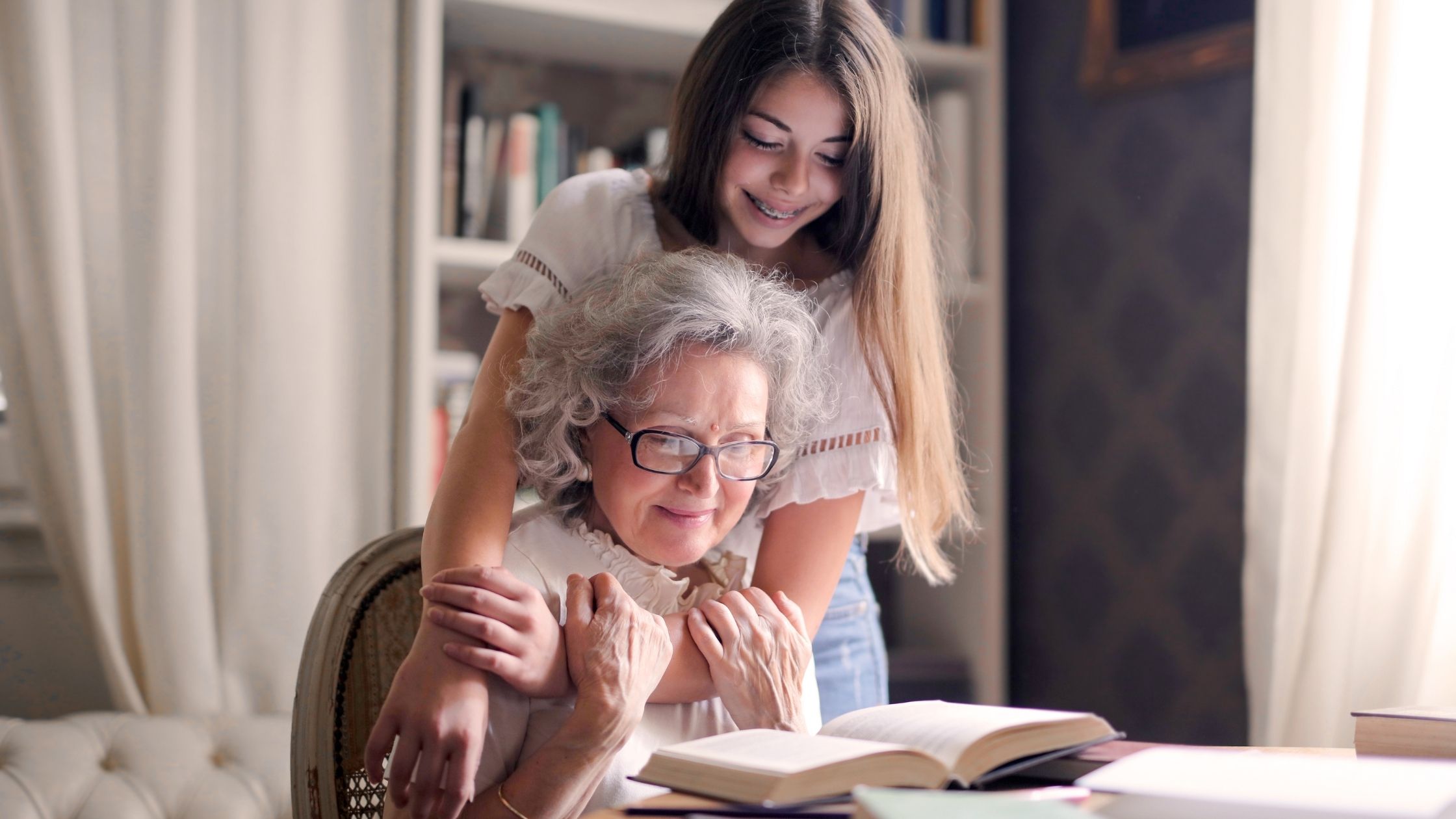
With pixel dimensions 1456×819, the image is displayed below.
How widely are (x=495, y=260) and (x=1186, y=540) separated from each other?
151 cm

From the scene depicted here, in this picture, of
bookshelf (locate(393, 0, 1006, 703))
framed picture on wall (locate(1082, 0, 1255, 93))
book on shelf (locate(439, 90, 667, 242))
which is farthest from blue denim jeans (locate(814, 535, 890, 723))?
framed picture on wall (locate(1082, 0, 1255, 93))

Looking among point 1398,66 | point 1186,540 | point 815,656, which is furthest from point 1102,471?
point 815,656

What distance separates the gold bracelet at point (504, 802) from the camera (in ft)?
3.38

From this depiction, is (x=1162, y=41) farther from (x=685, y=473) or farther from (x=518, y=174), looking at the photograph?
(x=685, y=473)

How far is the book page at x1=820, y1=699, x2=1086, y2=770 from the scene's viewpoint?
35.3 inches

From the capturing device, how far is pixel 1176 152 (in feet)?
8.35

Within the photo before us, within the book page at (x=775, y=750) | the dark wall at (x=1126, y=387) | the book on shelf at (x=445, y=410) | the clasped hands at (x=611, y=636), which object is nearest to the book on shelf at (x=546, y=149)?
the book on shelf at (x=445, y=410)

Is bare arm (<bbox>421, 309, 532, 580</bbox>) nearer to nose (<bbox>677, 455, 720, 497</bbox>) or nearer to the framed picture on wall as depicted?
nose (<bbox>677, 455, 720, 497</bbox>)

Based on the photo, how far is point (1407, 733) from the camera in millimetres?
1051

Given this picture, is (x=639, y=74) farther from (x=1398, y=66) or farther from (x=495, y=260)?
(x=1398, y=66)

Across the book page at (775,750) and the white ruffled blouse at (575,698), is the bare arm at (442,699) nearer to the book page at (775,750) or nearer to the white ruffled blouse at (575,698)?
the white ruffled blouse at (575,698)

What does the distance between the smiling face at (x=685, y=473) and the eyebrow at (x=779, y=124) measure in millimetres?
281

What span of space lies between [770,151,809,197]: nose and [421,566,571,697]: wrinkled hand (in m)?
0.54

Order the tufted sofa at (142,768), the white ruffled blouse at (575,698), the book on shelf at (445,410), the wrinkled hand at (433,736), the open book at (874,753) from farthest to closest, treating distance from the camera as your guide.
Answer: the book on shelf at (445,410) < the tufted sofa at (142,768) < the white ruffled blouse at (575,698) < the wrinkled hand at (433,736) < the open book at (874,753)
